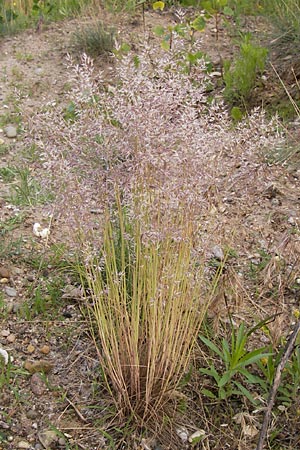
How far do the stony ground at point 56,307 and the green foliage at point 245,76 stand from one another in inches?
19.8

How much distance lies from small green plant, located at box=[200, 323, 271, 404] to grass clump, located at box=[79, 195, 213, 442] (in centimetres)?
12

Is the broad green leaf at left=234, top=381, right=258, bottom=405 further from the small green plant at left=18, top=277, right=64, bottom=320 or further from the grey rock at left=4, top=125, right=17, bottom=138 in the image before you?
the grey rock at left=4, top=125, right=17, bottom=138

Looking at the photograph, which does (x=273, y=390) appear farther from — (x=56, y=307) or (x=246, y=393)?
(x=56, y=307)

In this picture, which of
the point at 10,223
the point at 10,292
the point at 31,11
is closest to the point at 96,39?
the point at 31,11

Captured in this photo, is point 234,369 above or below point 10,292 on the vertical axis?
above

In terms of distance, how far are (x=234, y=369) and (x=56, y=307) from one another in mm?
888

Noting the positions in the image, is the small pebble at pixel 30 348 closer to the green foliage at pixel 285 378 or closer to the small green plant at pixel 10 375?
the small green plant at pixel 10 375

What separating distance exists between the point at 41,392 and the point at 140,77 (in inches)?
49.3

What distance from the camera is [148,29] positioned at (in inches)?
211

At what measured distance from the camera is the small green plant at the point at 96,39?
5.00 metres

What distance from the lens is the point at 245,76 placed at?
4137 mm

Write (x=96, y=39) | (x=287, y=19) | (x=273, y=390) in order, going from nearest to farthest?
1. (x=273, y=390)
2. (x=287, y=19)
3. (x=96, y=39)

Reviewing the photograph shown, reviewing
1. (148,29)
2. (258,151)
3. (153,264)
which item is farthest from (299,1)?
(153,264)

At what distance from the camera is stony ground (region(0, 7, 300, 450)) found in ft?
7.38
